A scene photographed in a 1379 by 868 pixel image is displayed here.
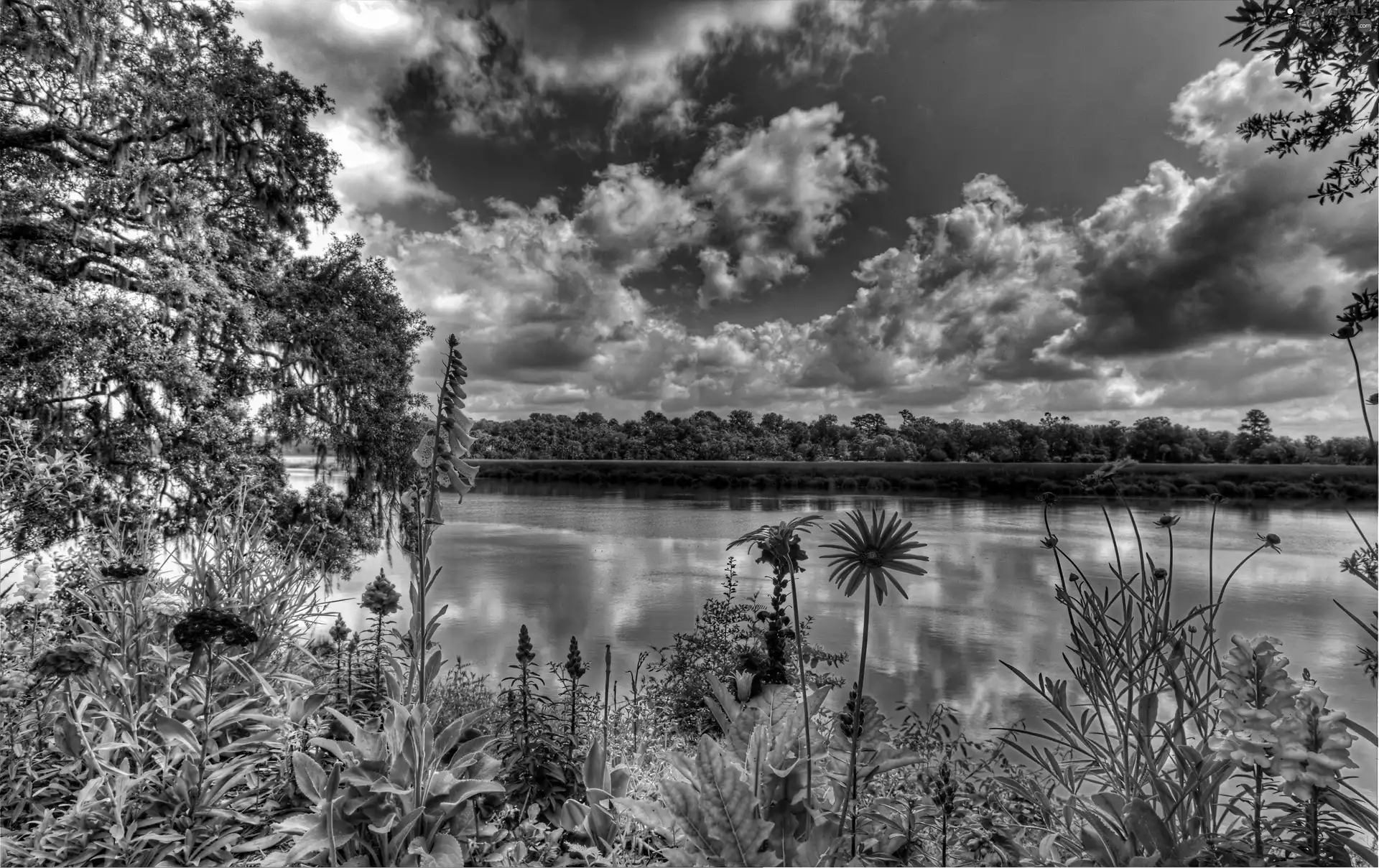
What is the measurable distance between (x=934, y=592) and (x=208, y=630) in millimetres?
9167

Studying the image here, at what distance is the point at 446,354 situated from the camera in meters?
1.31

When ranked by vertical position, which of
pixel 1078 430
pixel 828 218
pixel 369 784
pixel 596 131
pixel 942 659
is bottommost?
pixel 942 659

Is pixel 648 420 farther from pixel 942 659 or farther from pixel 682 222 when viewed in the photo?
pixel 942 659

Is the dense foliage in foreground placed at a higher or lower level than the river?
higher

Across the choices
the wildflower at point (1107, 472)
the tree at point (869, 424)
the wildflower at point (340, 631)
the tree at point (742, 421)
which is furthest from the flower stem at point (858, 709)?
the tree at point (742, 421)

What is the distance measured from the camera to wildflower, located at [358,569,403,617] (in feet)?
9.55

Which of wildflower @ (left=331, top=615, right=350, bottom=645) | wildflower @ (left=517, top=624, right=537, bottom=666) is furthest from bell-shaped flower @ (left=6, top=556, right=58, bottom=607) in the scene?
wildflower @ (left=517, top=624, right=537, bottom=666)

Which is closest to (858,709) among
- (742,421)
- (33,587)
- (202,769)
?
(202,769)

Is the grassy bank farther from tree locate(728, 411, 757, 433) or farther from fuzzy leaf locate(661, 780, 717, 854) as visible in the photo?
fuzzy leaf locate(661, 780, 717, 854)

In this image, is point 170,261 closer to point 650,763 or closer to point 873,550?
point 650,763

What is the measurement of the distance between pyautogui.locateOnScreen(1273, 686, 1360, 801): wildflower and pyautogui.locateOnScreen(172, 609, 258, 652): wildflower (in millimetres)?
2171

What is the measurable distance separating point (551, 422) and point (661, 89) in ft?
30.8

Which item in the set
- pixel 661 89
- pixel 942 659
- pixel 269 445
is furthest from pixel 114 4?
pixel 942 659

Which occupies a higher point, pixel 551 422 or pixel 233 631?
pixel 551 422
